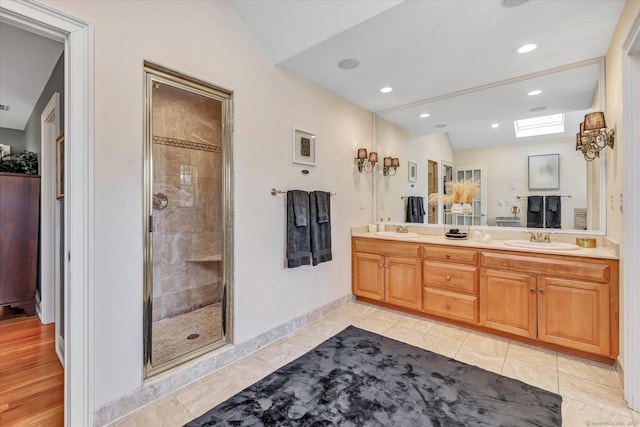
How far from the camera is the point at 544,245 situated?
8.09 feet

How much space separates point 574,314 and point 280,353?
2299 mm

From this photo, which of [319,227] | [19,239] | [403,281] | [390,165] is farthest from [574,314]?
[19,239]

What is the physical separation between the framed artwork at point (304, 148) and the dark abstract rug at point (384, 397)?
1.74 meters

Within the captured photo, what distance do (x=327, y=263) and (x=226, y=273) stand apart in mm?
1227

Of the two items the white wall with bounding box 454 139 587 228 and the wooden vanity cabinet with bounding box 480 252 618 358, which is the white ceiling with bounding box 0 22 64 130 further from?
the wooden vanity cabinet with bounding box 480 252 618 358

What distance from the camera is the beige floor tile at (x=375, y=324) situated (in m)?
2.82

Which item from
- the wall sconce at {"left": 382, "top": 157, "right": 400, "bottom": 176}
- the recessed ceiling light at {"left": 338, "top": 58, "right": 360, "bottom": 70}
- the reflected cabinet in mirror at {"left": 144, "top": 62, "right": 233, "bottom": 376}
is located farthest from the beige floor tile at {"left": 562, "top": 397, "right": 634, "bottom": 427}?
the recessed ceiling light at {"left": 338, "top": 58, "right": 360, "bottom": 70}

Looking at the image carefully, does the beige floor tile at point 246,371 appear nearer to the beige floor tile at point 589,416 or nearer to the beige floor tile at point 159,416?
the beige floor tile at point 159,416

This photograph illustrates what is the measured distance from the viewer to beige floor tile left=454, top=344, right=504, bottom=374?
7.07ft

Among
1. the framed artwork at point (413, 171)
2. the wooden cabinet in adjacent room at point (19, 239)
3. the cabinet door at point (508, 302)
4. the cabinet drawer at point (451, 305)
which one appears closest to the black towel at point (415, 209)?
the framed artwork at point (413, 171)

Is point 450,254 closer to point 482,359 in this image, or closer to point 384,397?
point 482,359

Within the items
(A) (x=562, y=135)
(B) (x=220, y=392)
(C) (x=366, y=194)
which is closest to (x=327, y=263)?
(C) (x=366, y=194)

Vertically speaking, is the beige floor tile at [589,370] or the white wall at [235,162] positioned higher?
the white wall at [235,162]

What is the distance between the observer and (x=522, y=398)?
1.79 m
